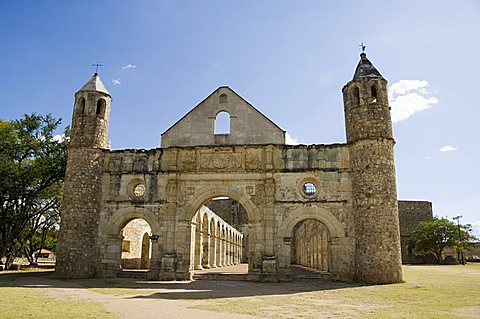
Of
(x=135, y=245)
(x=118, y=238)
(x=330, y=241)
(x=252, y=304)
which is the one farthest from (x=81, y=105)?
(x=252, y=304)

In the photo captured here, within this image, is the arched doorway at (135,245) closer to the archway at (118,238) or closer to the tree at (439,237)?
the archway at (118,238)

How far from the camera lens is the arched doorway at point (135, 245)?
2477 centimetres


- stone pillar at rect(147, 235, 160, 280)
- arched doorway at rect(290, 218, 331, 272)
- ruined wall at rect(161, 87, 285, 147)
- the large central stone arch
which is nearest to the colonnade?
arched doorway at rect(290, 218, 331, 272)

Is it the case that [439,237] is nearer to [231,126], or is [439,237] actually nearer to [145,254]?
[145,254]

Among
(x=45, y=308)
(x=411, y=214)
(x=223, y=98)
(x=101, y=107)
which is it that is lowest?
(x=45, y=308)

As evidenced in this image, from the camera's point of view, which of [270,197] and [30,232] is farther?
[30,232]

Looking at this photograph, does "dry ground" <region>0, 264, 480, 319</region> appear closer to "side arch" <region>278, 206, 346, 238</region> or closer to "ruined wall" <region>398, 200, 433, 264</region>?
"side arch" <region>278, 206, 346, 238</region>

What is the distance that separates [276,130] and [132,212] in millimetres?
8166

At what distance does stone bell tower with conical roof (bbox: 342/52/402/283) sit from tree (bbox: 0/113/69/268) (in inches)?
636

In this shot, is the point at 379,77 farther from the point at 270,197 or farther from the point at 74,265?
the point at 74,265

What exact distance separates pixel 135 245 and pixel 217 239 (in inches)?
298

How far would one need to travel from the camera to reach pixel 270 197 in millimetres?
17938

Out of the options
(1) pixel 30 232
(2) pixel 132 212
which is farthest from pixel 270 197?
(1) pixel 30 232

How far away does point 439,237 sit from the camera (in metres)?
42.3
